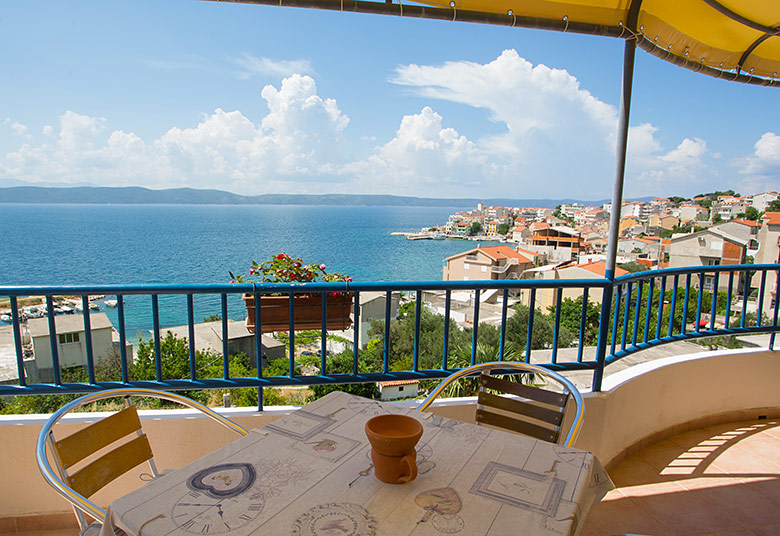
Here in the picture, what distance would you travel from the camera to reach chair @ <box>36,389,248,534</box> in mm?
1077

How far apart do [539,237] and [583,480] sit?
30834 millimetres

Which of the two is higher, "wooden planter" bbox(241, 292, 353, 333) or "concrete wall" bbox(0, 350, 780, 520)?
"wooden planter" bbox(241, 292, 353, 333)

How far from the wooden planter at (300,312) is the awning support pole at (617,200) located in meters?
1.38

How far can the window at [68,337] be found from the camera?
7.01 ft

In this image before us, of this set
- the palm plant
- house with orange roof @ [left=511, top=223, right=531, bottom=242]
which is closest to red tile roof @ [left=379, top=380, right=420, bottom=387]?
the palm plant

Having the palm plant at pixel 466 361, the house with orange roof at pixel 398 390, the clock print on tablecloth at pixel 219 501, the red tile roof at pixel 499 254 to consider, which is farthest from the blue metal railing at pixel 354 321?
the red tile roof at pixel 499 254

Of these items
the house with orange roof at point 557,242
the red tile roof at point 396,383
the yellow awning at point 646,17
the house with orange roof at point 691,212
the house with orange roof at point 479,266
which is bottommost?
the house with orange roof at point 557,242

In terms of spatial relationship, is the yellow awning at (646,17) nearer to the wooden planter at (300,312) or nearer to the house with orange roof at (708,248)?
the wooden planter at (300,312)

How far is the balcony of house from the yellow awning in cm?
125

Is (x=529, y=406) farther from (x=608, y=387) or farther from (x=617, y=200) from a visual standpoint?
(x=617, y=200)

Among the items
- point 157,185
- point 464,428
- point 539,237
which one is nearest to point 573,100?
point 539,237

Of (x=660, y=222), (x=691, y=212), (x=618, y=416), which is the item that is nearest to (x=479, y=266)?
(x=618, y=416)

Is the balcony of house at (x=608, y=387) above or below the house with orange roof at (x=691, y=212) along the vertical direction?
below

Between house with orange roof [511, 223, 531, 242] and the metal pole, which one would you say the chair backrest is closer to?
the metal pole
